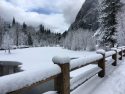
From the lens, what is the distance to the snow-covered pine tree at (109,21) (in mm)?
30786

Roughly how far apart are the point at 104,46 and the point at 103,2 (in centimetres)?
769

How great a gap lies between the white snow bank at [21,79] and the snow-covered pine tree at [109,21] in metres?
28.7

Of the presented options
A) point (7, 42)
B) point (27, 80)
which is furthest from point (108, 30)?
point (7, 42)

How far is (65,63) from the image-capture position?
3541 millimetres

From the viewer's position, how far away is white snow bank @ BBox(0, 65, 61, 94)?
2.00 m

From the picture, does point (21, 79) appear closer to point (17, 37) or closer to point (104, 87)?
point (104, 87)

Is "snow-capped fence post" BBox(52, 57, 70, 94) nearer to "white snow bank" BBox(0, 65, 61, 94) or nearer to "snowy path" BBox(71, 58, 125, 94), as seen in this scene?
"white snow bank" BBox(0, 65, 61, 94)

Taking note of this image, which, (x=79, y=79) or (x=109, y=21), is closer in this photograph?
A: (x=79, y=79)

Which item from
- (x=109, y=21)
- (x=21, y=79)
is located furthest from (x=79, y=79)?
(x=109, y=21)

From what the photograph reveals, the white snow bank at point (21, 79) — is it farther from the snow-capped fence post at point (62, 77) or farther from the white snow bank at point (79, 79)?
the white snow bank at point (79, 79)

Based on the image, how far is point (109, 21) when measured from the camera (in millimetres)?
31531

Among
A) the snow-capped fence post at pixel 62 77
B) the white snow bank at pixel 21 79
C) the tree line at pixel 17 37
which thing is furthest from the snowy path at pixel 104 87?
the tree line at pixel 17 37

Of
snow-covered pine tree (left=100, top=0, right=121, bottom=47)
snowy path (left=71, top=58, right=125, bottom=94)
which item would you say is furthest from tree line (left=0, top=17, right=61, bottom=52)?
snowy path (left=71, top=58, right=125, bottom=94)

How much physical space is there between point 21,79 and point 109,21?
1210 inches
